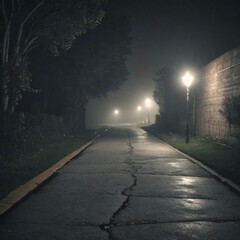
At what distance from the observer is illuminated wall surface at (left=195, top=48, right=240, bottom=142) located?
57.2 feet

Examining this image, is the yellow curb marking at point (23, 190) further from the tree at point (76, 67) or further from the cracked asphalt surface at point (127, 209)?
the tree at point (76, 67)

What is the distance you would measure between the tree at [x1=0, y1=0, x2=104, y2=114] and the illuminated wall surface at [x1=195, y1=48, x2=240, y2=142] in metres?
7.03

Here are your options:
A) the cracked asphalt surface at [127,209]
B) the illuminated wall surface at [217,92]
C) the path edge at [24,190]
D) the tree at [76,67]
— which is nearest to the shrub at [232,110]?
the illuminated wall surface at [217,92]

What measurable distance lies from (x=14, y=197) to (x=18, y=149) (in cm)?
704

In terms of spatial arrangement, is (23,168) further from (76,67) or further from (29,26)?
(76,67)

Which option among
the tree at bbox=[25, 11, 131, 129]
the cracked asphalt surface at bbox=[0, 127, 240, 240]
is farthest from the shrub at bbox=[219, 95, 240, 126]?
the tree at bbox=[25, 11, 131, 129]

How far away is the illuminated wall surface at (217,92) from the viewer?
57.2 feet

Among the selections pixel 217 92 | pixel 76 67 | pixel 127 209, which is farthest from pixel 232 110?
pixel 76 67

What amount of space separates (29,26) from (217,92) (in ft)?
35.5

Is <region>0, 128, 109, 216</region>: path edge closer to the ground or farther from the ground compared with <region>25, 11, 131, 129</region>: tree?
closer to the ground

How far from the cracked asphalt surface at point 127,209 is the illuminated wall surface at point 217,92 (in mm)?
7629

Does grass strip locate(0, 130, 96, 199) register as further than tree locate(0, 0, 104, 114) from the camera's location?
No

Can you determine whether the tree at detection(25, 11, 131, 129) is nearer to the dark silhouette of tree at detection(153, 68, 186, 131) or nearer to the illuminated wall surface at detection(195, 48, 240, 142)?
the illuminated wall surface at detection(195, 48, 240, 142)

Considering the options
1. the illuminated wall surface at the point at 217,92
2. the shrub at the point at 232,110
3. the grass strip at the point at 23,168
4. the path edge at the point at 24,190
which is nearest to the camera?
the path edge at the point at 24,190
